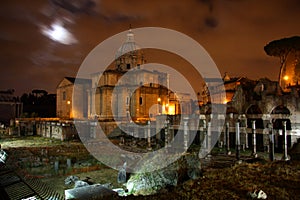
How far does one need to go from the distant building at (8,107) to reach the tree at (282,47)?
5682cm

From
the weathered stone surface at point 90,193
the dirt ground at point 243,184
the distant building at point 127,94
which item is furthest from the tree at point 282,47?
the weathered stone surface at point 90,193

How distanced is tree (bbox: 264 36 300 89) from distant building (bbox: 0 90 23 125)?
Answer: 56.8 metres

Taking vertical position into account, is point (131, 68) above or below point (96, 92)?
above

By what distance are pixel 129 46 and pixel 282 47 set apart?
102ft

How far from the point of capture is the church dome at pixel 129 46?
177 feet

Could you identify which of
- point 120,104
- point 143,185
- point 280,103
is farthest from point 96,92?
point 143,185

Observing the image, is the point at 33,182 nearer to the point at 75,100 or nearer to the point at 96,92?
the point at 96,92

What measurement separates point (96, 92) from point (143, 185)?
4047cm

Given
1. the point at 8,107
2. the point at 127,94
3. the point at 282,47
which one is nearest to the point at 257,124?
Answer: the point at 282,47

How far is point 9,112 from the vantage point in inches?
2255

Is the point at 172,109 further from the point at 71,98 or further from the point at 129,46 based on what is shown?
the point at 71,98


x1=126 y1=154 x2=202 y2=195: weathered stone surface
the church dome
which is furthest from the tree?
x1=126 y1=154 x2=202 y2=195: weathered stone surface

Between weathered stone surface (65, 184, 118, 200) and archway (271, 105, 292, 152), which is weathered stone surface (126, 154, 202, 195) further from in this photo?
archway (271, 105, 292, 152)

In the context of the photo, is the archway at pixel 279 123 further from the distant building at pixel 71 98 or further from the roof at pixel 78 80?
the roof at pixel 78 80
